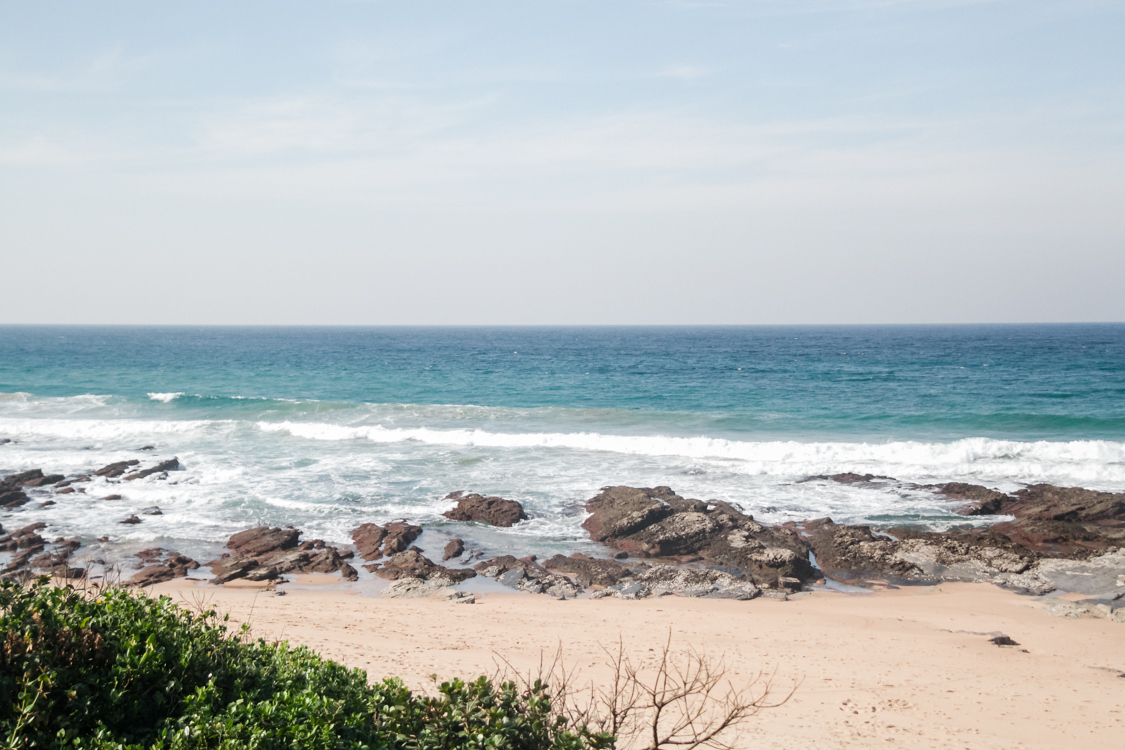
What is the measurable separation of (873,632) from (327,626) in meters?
8.55

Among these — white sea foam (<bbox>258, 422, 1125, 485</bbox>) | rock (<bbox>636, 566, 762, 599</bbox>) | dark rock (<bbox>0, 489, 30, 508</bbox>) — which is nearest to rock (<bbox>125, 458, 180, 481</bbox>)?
dark rock (<bbox>0, 489, 30, 508</bbox>)

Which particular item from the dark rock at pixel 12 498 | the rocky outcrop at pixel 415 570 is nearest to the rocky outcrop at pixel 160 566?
the rocky outcrop at pixel 415 570

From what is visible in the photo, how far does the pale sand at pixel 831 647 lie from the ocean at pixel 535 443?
12.5ft

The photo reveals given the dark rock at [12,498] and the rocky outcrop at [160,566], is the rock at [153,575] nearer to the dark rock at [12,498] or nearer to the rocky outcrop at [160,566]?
the rocky outcrop at [160,566]

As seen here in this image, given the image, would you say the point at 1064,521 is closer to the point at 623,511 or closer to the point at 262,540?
the point at 623,511

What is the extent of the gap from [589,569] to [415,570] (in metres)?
3.51

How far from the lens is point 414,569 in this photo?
44.3 feet

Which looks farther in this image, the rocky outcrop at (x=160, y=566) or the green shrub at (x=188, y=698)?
the rocky outcrop at (x=160, y=566)

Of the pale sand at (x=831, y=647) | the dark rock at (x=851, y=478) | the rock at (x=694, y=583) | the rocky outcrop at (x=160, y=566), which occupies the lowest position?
the rocky outcrop at (x=160, y=566)

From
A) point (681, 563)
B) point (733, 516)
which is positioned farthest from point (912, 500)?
point (681, 563)

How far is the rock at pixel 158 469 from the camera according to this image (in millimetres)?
20344

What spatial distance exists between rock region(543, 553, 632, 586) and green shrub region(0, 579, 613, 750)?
8332mm

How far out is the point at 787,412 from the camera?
31875mm

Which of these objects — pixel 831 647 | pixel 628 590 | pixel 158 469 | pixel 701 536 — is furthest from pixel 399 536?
pixel 158 469
